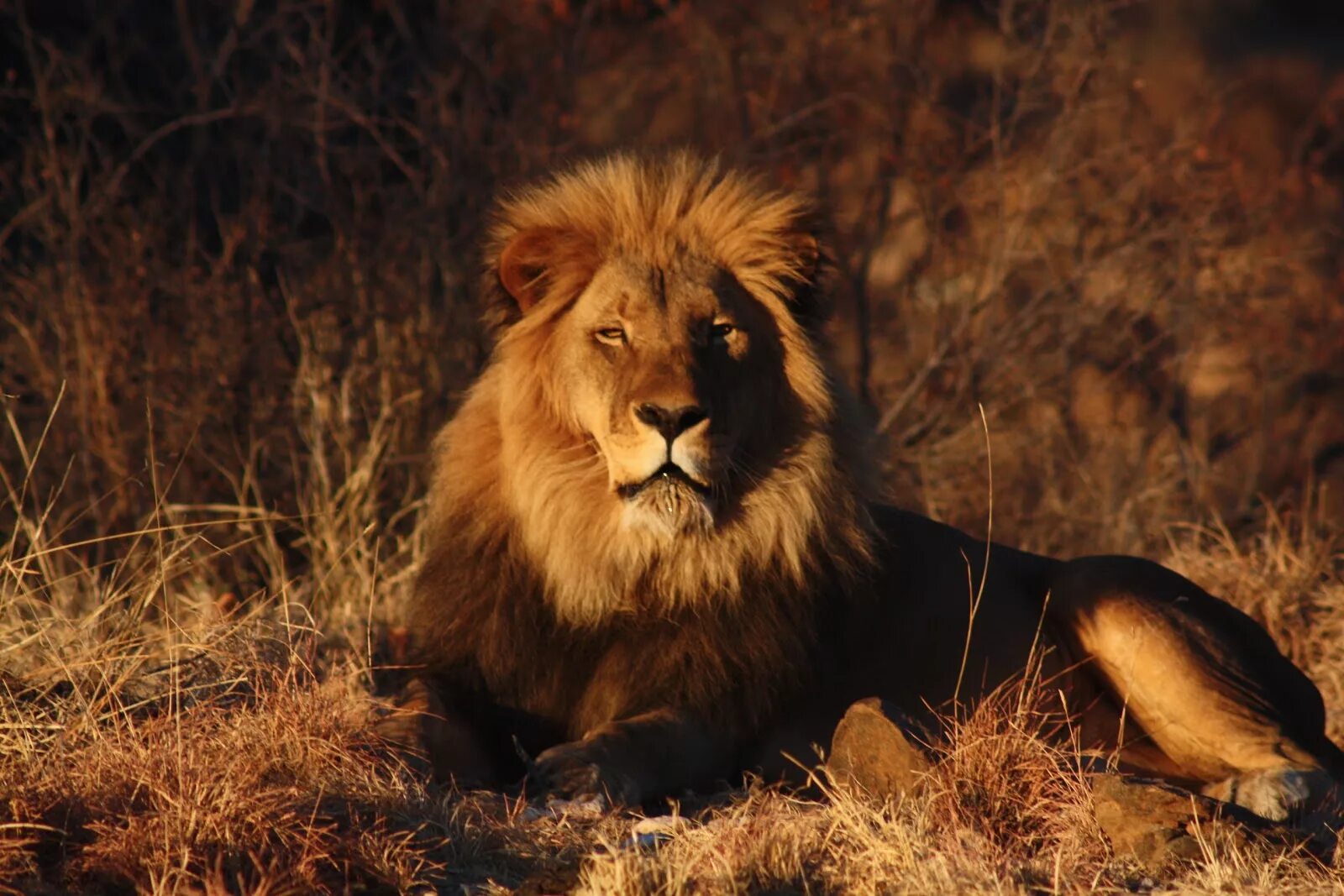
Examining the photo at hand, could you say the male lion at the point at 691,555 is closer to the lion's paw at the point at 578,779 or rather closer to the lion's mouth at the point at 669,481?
the lion's mouth at the point at 669,481

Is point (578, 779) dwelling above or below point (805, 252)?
below

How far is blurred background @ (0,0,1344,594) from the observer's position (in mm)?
7980

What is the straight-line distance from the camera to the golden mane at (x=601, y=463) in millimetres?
4445

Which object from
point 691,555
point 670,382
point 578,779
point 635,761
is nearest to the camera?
point 578,779

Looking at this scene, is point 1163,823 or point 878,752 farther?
point 878,752

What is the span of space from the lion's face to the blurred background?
2.76 m

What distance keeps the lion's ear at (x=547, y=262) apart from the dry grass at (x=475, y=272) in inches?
40.2

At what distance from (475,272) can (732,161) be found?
166cm

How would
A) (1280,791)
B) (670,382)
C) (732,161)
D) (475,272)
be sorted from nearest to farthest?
(670,382)
(1280,791)
(475,272)
(732,161)

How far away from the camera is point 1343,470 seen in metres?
11.1

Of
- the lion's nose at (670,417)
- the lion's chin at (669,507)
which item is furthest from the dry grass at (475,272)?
the lion's nose at (670,417)

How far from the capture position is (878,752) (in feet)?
12.8

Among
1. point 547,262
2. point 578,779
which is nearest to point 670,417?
point 547,262

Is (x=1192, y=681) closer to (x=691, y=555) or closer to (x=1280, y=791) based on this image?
(x=1280, y=791)
